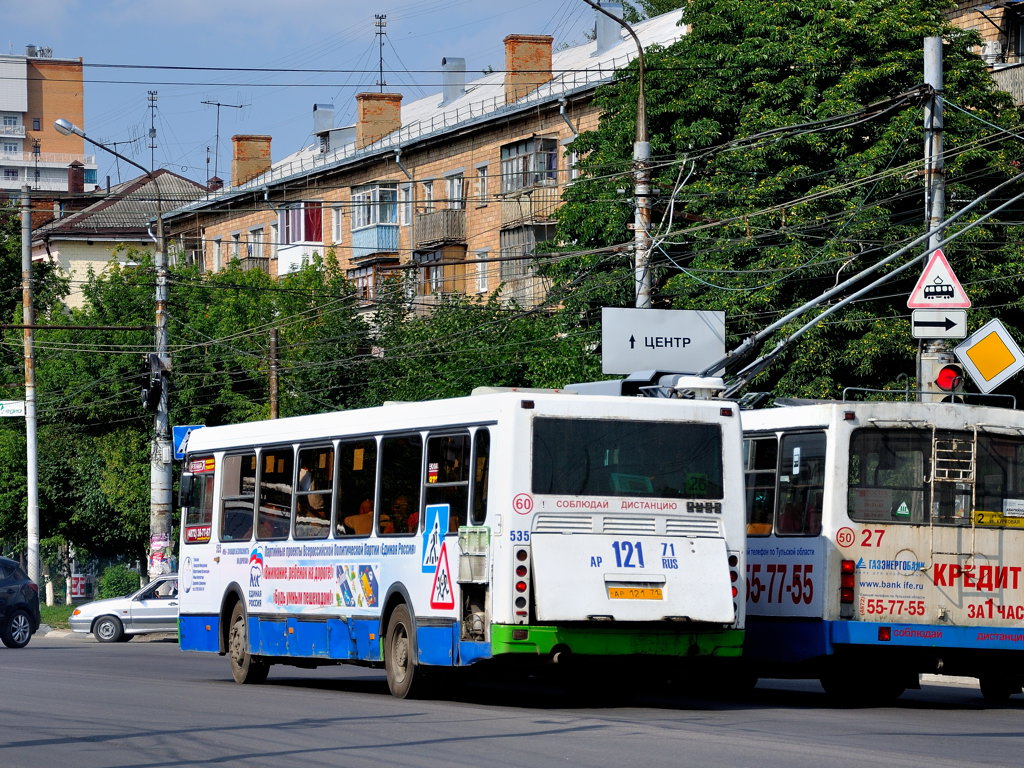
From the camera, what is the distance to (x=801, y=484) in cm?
1658

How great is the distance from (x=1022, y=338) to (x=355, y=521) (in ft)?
58.9

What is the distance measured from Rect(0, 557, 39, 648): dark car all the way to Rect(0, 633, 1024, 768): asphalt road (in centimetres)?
1145

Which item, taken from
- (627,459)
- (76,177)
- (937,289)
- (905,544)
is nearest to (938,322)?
(937,289)

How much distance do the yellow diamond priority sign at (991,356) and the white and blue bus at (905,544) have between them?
3244 mm

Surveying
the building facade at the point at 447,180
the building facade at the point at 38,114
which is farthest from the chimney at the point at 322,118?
the building facade at the point at 38,114

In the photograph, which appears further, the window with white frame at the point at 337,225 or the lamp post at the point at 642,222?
the window with white frame at the point at 337,225

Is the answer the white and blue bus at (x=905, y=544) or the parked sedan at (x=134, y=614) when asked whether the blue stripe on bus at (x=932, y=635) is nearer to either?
the white and blue bus at (x=905, y=544)

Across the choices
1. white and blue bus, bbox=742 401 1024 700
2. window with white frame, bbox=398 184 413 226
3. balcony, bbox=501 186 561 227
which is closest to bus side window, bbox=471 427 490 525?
white and blue bus, bbox=742 401 1024 700

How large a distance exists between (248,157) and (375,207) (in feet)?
52.5

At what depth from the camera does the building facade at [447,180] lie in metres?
51.6

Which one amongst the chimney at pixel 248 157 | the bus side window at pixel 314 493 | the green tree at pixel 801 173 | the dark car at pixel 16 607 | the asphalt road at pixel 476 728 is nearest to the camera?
the asphalt road at pixel 476 728

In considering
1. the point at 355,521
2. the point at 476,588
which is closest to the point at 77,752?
the point at 476,588

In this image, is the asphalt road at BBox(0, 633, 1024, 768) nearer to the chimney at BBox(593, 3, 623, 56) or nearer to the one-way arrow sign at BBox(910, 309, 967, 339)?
the one-way arrow sign at BBox(910, 309, 967, 339)

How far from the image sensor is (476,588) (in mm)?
15055
